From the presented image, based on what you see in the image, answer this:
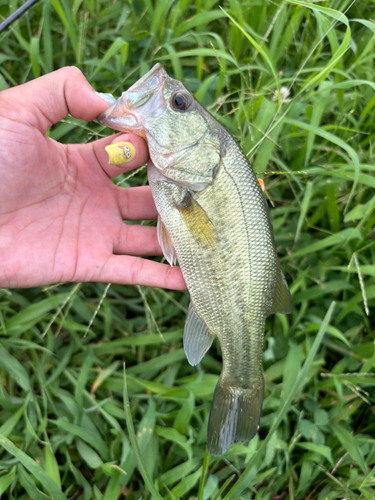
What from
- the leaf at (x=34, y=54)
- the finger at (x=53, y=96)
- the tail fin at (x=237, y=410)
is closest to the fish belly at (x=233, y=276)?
the tail fin at (x=237, y=410)

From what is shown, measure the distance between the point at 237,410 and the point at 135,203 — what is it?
1416 millimetres

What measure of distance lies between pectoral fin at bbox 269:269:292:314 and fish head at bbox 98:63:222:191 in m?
0.70

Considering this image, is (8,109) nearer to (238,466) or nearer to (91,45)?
(91,45)

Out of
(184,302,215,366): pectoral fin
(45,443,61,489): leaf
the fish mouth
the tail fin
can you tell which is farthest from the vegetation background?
the fish mouth

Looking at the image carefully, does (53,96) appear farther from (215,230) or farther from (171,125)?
(215,230)

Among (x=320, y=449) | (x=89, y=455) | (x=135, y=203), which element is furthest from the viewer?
(x=135, y=203)

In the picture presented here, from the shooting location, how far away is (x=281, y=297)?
77.7 inches

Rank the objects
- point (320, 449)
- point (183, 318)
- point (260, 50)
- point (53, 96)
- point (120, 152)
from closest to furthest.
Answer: point (120, 152) < point (53, 96) < point (260, 50) < point (320, 449) < point (183, 318)

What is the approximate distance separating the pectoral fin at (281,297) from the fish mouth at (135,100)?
1.12 metres

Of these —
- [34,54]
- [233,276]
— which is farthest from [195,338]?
[34,54]

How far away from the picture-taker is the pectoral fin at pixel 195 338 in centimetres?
201

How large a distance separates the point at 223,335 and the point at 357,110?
2.04 meters

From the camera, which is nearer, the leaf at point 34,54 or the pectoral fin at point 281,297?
the pectoral fin at point 281,297

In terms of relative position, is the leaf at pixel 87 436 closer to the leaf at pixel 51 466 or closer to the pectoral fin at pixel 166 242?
the leaf at pixel 51 466
